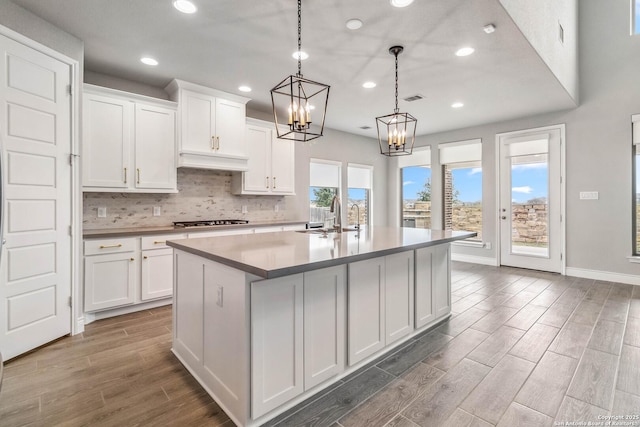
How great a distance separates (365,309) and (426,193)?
528 cm

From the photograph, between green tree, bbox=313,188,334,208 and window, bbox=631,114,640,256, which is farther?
green tree, bbox=313,188,334,208

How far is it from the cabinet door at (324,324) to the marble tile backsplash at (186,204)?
2931 mm

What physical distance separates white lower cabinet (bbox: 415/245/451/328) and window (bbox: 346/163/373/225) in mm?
3544

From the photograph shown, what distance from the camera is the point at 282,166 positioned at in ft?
16.7

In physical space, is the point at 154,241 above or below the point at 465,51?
below

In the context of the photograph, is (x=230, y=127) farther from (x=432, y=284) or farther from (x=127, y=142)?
(x=432, y=284)

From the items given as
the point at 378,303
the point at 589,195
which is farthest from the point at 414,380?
the point at 589,195

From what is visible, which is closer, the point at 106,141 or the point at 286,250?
the point at 286,250

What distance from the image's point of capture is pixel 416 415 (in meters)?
1.82

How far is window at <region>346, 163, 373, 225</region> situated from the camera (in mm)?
6707

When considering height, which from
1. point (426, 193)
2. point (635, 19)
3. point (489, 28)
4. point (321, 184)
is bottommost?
point (426, 193)

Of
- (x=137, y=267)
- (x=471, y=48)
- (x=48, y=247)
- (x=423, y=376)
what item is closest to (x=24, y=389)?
(x=48, y=247)

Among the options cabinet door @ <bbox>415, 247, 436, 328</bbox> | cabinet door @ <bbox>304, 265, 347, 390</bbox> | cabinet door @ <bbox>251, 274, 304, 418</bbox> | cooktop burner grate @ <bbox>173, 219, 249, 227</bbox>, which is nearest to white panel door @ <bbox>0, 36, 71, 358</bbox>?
cooktop burner grate @ <bbox>173, 219, 249, 227</bbox>

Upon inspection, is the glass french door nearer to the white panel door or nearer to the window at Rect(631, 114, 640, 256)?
the window at Rect(631, 114, 640, 256)
